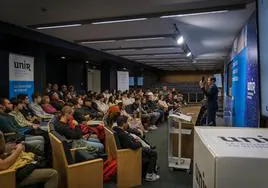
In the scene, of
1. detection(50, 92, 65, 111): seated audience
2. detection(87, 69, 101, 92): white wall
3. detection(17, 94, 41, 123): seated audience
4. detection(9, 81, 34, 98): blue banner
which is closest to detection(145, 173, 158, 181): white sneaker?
detection(17, 94, 41, 123): seated audience

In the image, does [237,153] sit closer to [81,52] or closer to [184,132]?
[184,132]

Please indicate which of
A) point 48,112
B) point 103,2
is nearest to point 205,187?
point 103,2

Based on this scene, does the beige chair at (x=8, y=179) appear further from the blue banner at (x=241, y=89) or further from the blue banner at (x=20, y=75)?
the blue banner at (x=20, y=75)

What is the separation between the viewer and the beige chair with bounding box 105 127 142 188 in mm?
3252

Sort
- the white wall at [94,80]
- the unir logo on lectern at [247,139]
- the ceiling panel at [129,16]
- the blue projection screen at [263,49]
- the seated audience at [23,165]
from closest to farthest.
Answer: the unir logo on lectern at [247,139]
the blue projection screen at [263,49]
the seated audience at [23,165]
the ceiling panel at [129,16]
the white wall at [94,80]

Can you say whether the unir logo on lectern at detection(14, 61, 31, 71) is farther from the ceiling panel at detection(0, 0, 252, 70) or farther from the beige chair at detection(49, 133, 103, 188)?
the beige chair at detection(49, 133, 103, 188)

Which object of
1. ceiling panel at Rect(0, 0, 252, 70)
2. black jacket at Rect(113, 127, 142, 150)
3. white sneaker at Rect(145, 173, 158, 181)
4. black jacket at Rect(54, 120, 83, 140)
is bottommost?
white sneaker at Rect(145, 173, 158, 181)

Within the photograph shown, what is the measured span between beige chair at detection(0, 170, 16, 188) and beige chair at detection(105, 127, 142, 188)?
1.30 meters

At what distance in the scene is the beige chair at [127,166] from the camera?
10.7 ft

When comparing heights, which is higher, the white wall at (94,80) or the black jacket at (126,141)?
the white wall at (94,80)

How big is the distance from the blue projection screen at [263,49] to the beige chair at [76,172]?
2.18m

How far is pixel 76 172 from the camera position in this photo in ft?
8.90

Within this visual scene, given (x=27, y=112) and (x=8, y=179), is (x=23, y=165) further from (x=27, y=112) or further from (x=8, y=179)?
(x=27, y=112)

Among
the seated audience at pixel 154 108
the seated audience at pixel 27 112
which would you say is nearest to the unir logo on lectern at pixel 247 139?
the seated audience at pixel 27 112
